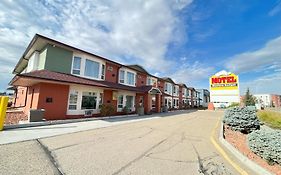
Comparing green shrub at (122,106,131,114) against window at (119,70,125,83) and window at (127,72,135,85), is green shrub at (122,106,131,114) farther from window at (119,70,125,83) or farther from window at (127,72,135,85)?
window at (127,72,135,85)

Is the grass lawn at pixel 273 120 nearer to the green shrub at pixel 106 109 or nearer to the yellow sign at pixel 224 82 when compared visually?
the green shrub at pixel 106 109

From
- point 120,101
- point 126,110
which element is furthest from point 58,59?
point 126,110

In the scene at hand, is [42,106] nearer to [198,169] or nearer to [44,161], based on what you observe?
[44,161]

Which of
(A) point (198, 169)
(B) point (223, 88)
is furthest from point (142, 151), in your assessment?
(B) point (223, 88)

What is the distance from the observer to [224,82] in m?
39.2

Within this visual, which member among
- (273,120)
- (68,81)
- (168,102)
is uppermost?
(68,81)

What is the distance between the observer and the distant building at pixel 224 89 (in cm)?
3762

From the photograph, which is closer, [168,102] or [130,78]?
[130,78]

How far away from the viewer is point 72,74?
14352 mm

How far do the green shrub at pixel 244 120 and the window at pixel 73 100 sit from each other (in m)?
14.0

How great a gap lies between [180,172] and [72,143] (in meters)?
4.86

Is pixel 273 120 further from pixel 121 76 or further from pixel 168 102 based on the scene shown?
pixel 168 102

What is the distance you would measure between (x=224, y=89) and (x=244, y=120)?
3207 cm

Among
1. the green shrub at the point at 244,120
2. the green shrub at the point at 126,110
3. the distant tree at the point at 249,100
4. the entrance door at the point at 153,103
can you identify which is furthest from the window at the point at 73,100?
the distant tree at the point at 249,100
